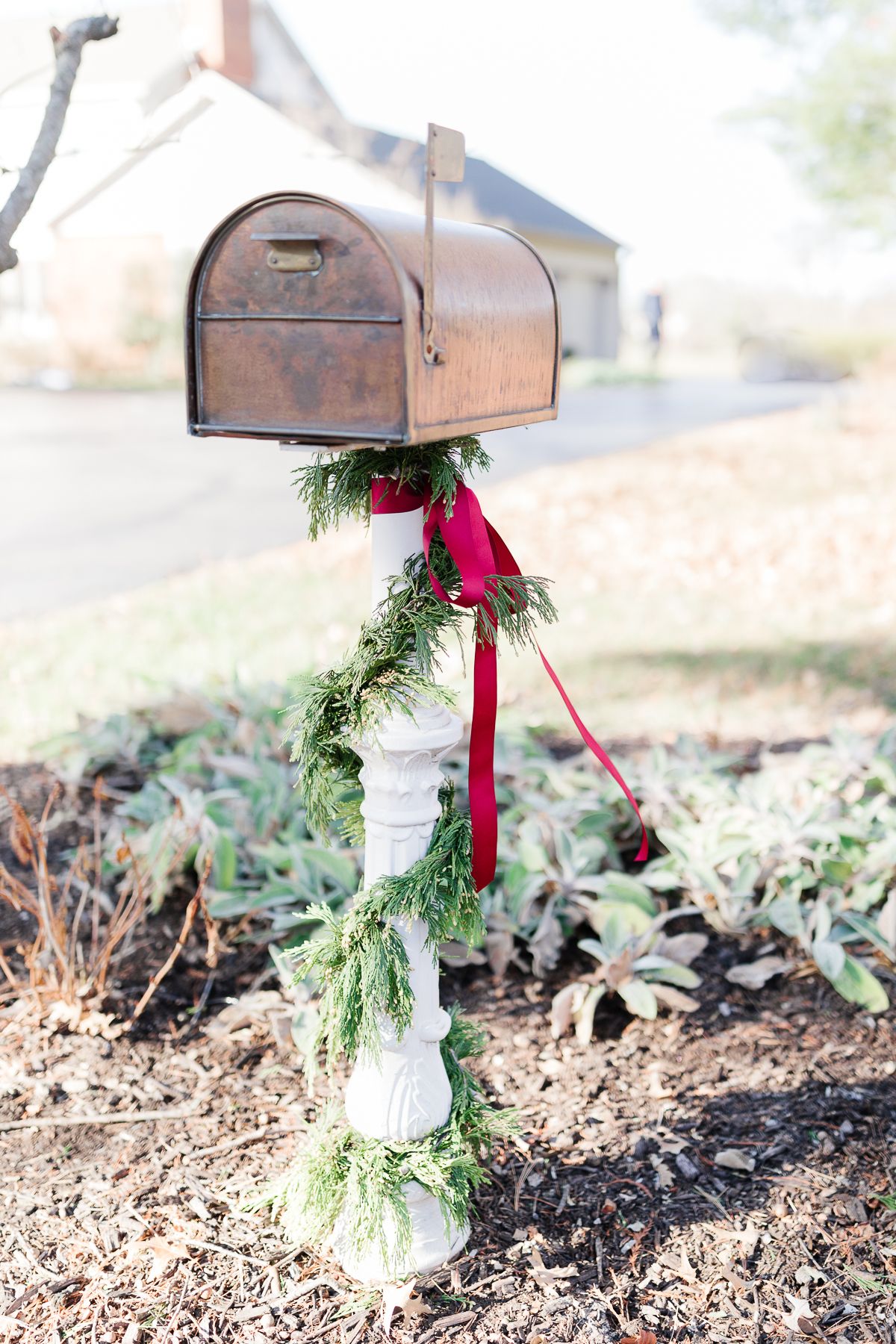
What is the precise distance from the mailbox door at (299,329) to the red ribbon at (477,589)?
25cm

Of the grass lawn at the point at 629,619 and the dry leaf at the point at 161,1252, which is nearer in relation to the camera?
the dry leaf at the point at 161,1252

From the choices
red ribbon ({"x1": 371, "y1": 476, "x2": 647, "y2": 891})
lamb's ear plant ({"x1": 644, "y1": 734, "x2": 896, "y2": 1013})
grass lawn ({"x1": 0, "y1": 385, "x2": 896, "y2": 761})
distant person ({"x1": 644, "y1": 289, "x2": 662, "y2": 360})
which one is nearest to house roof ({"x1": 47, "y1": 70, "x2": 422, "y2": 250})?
distant person ({"x1": 644, "y1": 289, "x2": 662, "y2": 360})

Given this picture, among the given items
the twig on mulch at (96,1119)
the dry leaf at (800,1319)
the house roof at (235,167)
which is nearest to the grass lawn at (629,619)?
the twig on mulch at (96,1119)

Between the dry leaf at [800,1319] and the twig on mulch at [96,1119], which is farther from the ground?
the twig on mulch at [96,1119]

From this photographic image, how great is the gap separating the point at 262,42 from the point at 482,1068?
2139cm

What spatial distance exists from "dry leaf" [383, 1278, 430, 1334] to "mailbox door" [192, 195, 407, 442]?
51.6 inches

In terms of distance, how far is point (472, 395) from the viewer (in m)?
1.56

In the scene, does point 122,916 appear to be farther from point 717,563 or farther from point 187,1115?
point 717,563

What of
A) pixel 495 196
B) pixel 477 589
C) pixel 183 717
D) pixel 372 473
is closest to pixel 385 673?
pixel 477 589

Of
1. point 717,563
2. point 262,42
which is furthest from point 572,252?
point 717,563

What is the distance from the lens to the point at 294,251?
4.60 feet

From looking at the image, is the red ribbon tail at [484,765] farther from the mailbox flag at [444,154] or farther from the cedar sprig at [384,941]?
the mailbox flag at [444,154]

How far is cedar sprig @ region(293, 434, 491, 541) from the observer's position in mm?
1656

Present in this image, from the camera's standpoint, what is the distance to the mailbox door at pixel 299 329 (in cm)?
137
